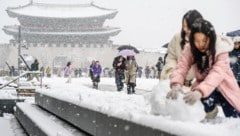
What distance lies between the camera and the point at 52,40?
54.2 meters

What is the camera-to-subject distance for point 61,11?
57.8 meters

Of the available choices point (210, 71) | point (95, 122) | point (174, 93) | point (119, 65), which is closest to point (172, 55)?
point (95, 122)

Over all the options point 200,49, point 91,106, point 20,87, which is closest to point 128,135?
point 200,49

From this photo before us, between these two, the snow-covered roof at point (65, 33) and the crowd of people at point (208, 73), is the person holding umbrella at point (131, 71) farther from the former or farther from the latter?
the snow-covered roof at point (65, 33)

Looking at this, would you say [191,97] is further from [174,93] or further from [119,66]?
[119,66]

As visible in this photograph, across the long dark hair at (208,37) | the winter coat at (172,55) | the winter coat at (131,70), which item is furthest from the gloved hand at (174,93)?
the winter coat at (131,70)

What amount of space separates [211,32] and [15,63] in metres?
52.8

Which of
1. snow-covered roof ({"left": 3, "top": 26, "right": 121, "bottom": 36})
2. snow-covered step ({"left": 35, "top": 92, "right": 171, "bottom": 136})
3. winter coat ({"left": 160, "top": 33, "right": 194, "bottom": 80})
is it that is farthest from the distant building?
winter coat ({"left": 160, "top": 33, "right": 194, "bottom": 80})

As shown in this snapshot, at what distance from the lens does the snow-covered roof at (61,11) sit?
55500 mm

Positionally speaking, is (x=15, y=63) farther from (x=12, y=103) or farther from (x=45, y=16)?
(x=12, y=103)

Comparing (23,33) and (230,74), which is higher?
(23,33)

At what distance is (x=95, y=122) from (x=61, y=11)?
54547mm

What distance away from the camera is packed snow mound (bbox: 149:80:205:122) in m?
2.45

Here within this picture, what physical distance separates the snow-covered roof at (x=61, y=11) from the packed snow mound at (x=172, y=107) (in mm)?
52169
